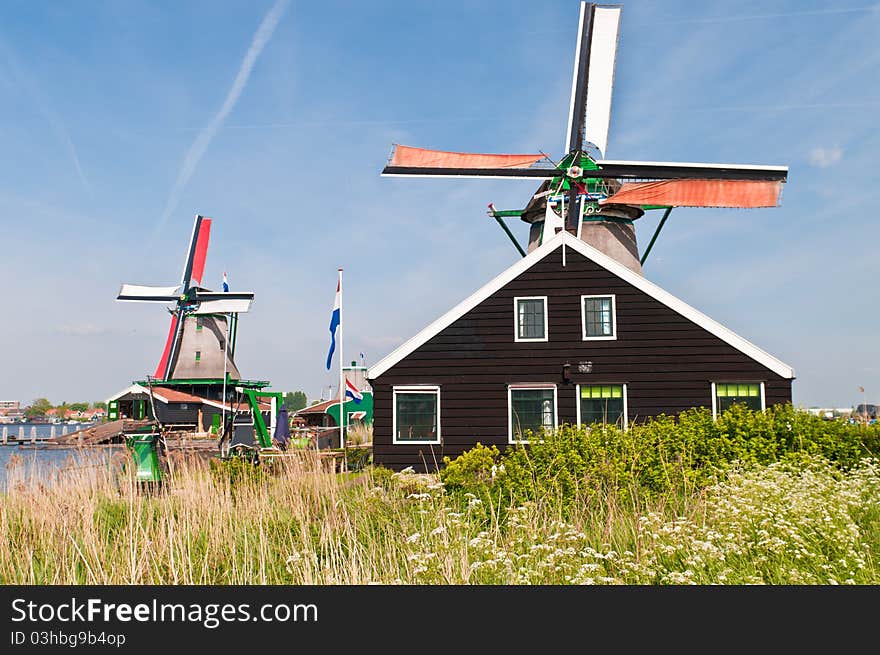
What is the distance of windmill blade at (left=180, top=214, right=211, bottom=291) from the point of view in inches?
1992

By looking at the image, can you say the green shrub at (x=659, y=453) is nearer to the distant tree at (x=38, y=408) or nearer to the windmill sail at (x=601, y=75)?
the windmill sail at (x=601, y=75)

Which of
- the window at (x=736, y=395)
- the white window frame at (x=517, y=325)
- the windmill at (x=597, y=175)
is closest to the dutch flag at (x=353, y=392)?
the windmill at (x=597, y=175)

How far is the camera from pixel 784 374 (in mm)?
17359

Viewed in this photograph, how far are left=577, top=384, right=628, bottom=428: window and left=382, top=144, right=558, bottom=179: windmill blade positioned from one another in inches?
325

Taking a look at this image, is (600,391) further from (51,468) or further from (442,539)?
(51,468)

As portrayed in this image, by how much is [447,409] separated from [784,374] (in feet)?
27.6

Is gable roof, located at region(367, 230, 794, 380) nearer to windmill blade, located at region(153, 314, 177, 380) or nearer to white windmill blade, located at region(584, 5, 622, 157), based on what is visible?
white windmill blade, located at region(584, 5, 622, 157)

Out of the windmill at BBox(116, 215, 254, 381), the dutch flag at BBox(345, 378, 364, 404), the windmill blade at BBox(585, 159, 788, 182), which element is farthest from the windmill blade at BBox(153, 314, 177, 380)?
the windmill blade at BBox(585, 159, 788, 182)

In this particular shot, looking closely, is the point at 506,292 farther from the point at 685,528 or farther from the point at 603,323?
the point at 685,528

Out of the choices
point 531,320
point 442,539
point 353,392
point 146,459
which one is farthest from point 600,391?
point 353,392

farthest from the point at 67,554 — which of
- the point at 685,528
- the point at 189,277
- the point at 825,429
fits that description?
the point at 189,277

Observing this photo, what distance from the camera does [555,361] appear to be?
1830 cm

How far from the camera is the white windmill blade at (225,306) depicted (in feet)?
160

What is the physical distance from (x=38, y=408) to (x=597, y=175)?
14029cm
